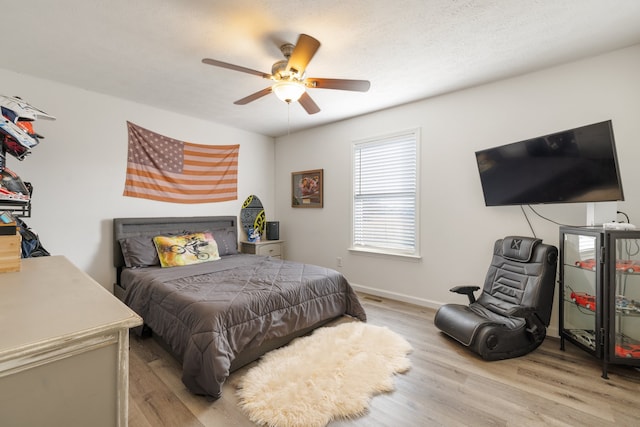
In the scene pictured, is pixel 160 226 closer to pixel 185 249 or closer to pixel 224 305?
pixel 185 249

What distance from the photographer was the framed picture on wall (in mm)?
4574

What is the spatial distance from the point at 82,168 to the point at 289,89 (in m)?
2.63

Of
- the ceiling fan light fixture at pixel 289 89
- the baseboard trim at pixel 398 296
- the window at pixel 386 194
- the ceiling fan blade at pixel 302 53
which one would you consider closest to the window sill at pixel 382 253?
the window at pixel 386 194

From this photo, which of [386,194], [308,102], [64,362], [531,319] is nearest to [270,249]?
[386,194]

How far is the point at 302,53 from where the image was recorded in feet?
6.61

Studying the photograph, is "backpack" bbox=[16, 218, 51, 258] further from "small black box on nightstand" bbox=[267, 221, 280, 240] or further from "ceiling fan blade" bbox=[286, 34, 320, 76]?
"small black box on nightstand" bbox=[267, 221, 280, 240]

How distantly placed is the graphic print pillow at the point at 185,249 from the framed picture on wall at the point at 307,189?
63.5 inches

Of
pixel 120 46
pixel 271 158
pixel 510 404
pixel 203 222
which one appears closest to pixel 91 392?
pixel 510 404

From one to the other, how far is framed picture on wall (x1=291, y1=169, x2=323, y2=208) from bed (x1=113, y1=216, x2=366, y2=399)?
1422 mm

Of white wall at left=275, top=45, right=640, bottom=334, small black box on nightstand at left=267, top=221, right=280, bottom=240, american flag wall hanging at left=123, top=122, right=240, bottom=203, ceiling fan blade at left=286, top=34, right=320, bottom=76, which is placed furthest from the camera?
small black box on nightstand at left=267, top=221, right=280, bottom=240

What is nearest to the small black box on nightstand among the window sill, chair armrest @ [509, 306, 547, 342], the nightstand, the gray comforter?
the nightstand

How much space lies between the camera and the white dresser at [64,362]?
0.61m

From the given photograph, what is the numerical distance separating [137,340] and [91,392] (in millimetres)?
2395

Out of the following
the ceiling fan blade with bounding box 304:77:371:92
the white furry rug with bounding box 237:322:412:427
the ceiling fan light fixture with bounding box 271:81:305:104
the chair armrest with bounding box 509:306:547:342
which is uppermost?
the ceiling fan blade with bounding box 304:77:371:92
